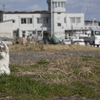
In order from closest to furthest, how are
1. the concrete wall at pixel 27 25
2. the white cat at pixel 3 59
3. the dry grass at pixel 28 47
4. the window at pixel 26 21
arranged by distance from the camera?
the white cat at pixel 3 59
the dry grass at pixel 28 47
the concrete wall at pixel 27 25
the window at pixel 26 21

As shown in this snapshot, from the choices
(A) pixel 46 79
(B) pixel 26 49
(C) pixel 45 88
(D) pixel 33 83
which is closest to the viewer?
(C) pixel 45 88

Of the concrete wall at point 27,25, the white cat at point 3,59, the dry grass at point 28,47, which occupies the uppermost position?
the concrete wall at point 27,25

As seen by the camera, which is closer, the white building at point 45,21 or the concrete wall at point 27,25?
the white building at point 45,21

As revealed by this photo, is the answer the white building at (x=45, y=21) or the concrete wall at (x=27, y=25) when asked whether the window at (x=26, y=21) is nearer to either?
the white building at (x=45, y=21)

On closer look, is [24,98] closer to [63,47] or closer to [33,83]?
[33,83]

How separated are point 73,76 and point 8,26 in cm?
4630

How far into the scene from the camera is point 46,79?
259 inches

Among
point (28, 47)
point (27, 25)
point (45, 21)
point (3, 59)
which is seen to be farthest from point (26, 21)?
point (3, 59)

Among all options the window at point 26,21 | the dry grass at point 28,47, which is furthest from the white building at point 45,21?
the dry grass at point 28,47

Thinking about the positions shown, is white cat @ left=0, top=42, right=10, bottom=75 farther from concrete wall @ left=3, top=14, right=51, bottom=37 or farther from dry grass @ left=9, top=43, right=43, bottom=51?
concrete wall @ left=3, top=14, right=51, bottom=37

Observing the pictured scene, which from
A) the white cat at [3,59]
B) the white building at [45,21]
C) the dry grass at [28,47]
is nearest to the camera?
the white cat at [3,59]

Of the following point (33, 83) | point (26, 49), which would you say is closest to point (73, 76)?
point (33, 83)

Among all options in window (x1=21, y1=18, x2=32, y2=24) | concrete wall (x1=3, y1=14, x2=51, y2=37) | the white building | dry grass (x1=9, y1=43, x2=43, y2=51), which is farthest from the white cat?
window (x1=21, y1=18, x2=32, y2=24)

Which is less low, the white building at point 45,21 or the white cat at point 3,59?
the white building at point 45,21
